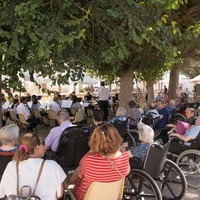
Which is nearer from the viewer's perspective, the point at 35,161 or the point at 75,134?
the point at 35,161

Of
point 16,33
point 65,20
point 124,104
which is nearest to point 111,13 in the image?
point 65,20

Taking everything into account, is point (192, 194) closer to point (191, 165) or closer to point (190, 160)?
point (191, 165)

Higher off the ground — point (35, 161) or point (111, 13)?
point (111, 13)

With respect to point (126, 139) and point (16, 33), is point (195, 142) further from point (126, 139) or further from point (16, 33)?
point (16, 33)

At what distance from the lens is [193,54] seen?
56.7ft

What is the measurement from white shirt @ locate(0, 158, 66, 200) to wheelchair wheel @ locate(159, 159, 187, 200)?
2.14m

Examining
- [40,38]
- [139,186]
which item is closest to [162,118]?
[139,186]

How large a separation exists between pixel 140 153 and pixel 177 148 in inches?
60.3

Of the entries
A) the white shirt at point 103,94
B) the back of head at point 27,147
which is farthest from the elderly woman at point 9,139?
the white shirt at point 103,94

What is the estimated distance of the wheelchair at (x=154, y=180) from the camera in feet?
14.5

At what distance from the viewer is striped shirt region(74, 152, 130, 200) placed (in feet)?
11.7

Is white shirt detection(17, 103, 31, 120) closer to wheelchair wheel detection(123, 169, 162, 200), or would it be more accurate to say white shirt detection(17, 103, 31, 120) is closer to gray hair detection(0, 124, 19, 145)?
gray hair detection(0, 124, 19, 145)

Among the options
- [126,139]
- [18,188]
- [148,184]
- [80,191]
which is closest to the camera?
[18,188]

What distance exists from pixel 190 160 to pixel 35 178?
333 cm
